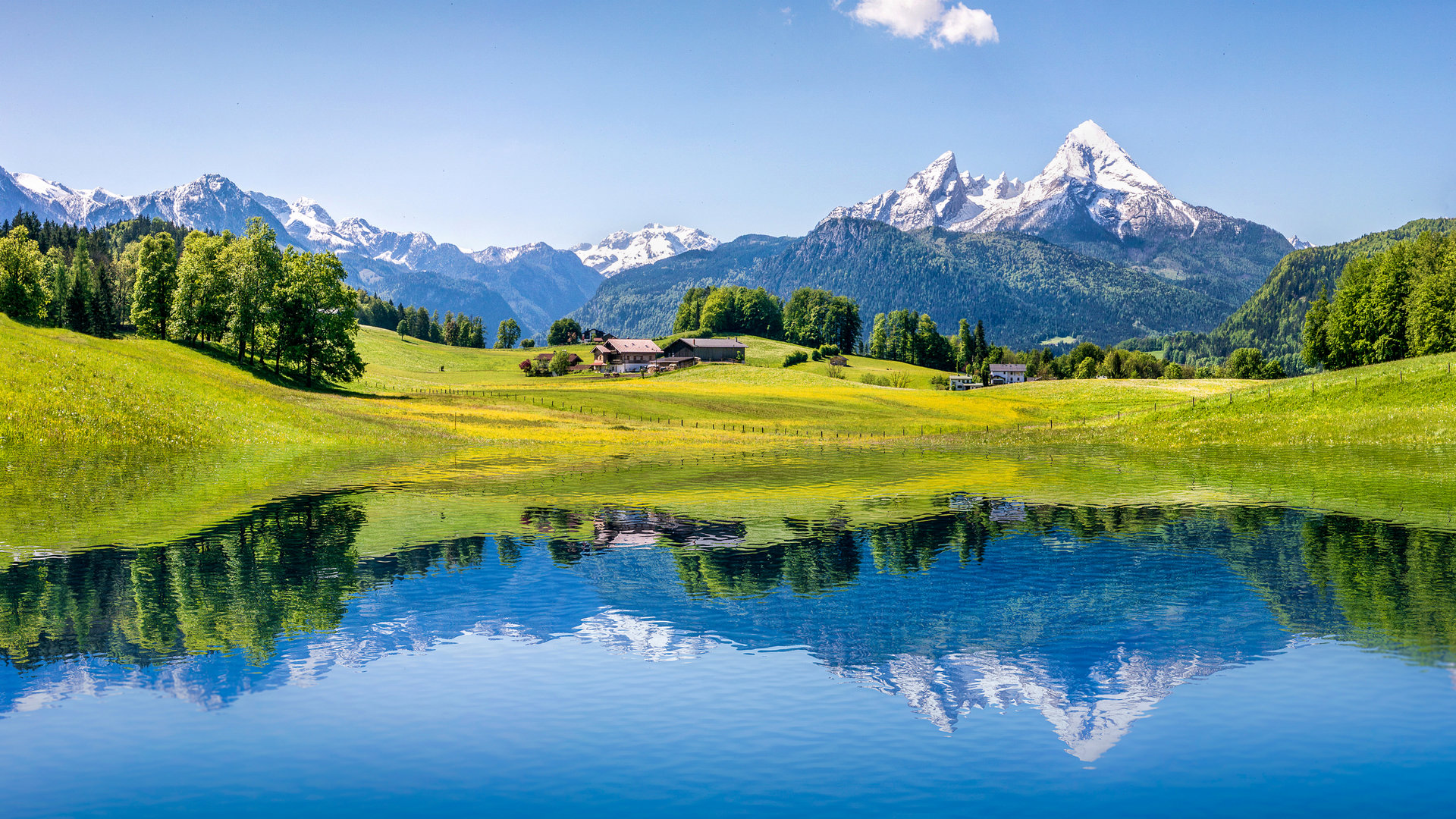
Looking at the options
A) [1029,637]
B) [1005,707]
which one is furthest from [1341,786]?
[1029,637]

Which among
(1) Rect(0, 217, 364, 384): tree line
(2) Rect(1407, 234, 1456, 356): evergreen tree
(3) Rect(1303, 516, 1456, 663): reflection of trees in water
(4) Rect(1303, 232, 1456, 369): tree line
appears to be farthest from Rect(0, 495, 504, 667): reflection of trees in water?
(4) Rect(1303, 232, 1456, 369): tree line

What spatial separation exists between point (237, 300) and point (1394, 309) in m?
159

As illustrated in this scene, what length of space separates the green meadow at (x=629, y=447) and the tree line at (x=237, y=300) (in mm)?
5806

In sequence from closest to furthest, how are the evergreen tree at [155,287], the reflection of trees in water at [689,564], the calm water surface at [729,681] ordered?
the calm water surface at [729,681] < the reflection of trees in water at [689,564] < the evergreen tree at [155,287]

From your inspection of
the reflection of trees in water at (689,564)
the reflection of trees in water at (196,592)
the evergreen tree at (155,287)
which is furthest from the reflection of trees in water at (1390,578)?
the evergreen tree at (155,287)

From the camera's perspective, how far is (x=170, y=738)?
16.5 metres

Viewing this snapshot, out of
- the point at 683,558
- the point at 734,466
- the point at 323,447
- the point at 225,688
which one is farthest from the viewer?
the point at 323,447

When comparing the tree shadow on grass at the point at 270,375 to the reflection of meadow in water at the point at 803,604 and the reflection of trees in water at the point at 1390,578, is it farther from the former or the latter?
the reflection of trees in water at the point at 1390,578

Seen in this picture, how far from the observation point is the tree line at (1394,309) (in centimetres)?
12406

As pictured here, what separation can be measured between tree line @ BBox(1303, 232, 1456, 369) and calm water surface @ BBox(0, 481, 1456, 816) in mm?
115975

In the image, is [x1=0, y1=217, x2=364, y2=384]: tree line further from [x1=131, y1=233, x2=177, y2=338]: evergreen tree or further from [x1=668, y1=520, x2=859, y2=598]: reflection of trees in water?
[x1=668, y1=520, x2=859, y2=598]: reflection of trees in water

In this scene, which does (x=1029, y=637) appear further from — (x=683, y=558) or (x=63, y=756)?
(x=63, y=756)

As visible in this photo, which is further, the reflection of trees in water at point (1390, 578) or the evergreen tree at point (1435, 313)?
the evergreen tree at point (1435, 313)

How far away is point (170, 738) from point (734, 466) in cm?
5261
